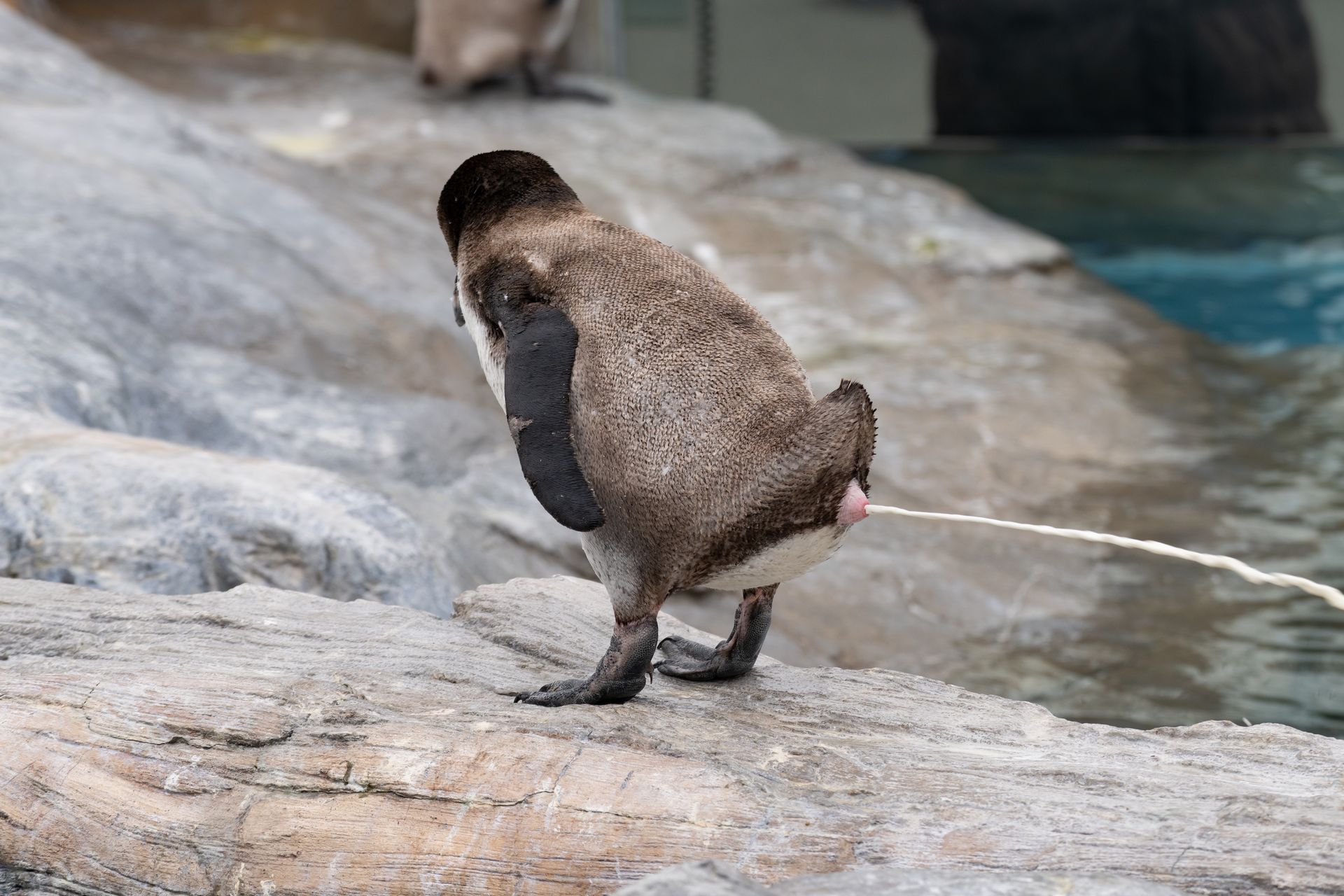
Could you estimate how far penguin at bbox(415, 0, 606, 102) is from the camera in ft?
30.6

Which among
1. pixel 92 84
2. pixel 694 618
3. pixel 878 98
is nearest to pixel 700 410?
pixel 694 618

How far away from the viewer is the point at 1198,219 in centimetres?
1023

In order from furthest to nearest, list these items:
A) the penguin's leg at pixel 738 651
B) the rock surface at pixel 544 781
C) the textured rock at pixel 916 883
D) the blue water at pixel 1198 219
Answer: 1. the blue water at pixel 1198 219
2. the penguin's leg at pixel 738 651
3. the rock surface at pixel 544 781
4. the textured rock at pixel 916 883

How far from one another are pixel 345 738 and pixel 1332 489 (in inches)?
192

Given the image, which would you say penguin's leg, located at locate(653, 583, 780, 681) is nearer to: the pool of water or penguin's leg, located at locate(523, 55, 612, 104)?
the pool of water

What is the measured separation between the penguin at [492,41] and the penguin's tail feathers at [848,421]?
780cm

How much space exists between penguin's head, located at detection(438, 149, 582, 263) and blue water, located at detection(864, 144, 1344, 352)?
646cm

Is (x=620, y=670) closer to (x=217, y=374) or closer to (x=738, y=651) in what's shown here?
(x=738, y=651)

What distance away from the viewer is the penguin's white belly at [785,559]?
2152 mm

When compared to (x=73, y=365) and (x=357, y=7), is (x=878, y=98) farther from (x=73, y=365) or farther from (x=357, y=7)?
(x=73, y=365)

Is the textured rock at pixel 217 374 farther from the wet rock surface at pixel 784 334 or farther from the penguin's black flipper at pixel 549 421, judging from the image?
the penguin's black flipper at pixel 549 421

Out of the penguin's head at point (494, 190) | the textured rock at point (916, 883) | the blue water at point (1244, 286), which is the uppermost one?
the penguin's head at point (494, 190)

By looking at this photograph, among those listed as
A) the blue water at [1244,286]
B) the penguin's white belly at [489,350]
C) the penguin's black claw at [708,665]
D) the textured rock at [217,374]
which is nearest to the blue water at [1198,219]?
the blue water at [1244,286]

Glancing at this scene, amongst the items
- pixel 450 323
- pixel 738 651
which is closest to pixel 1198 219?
pixel 450 323
